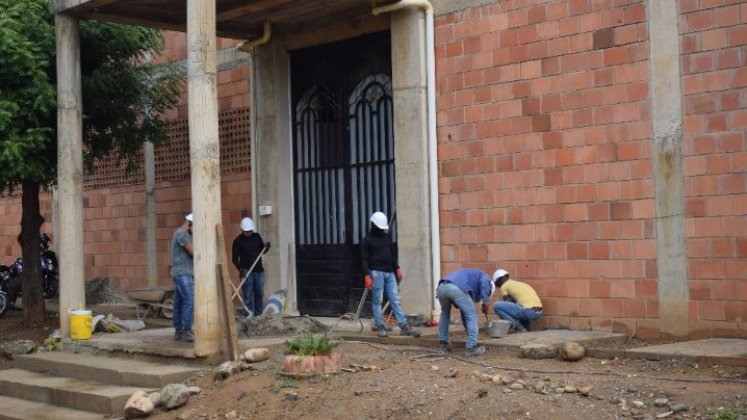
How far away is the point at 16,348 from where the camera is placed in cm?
1385

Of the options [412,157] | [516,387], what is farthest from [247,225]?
[516,387]

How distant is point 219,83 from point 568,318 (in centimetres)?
776

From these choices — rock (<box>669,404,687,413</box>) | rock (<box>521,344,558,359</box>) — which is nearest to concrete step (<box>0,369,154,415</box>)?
rock (<box>521,344,558,359</box>)

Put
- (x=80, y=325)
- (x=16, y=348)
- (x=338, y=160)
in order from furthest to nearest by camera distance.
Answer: (x=338, y=160) → (x=16, y=348) → (x=80, y=325)

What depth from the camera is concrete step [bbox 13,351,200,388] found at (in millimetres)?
10961

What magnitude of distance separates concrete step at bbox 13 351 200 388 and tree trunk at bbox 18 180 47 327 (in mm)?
2554

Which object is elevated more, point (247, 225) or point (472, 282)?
point (247, 225)

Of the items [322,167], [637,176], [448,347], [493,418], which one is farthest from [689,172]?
[322,167]

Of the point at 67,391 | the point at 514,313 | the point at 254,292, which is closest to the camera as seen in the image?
the point at 67,391

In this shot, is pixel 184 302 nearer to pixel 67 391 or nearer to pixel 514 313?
pixel 67 391

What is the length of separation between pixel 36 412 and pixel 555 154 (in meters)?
6.74

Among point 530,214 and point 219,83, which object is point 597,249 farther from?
point 219,83

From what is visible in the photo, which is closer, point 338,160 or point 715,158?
point 715,158

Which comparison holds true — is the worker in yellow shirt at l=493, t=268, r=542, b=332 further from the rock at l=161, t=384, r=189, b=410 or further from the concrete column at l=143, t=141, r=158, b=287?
the concrete column at l=143, t=141, r=158, b=287
